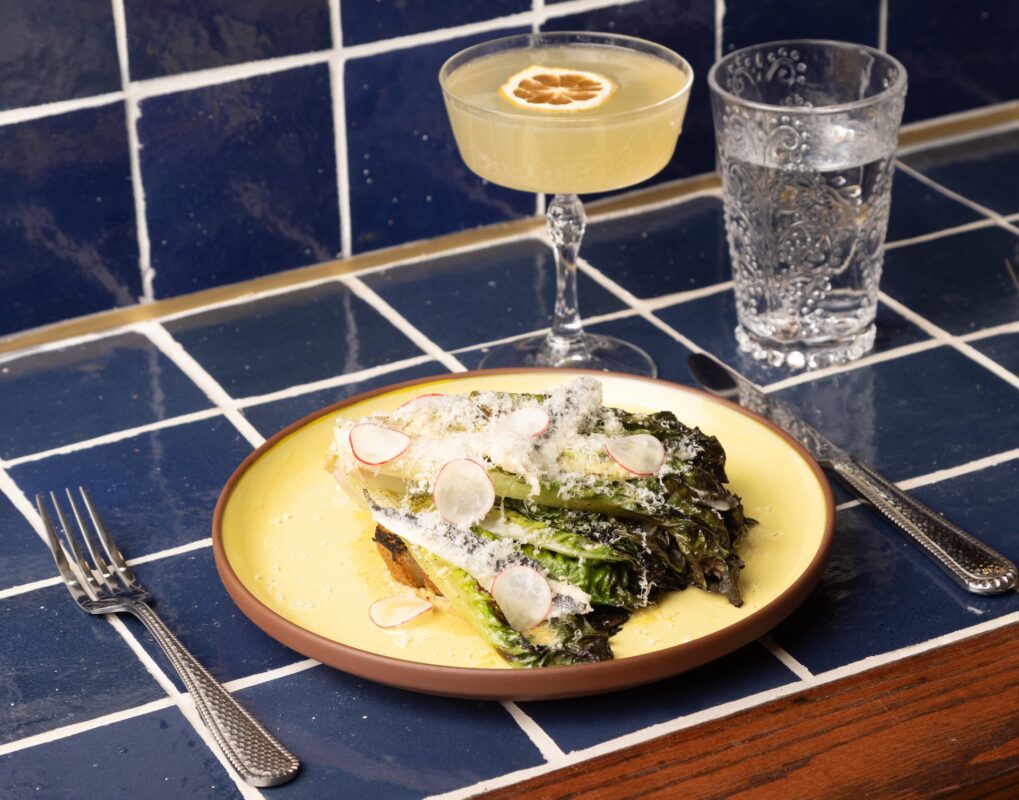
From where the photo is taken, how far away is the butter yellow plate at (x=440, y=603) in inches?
38.9

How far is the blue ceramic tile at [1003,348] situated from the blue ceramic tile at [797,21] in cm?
51

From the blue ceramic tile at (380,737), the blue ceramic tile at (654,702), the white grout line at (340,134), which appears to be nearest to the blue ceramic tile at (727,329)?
the white grout line at (340,134)

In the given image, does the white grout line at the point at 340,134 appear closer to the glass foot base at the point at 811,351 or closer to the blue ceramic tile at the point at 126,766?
the glass foot base at the point at 811,351

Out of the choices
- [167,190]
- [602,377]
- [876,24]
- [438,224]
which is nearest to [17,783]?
[602,377]

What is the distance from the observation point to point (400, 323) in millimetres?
1596

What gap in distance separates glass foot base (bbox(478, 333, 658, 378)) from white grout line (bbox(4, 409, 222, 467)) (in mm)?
268

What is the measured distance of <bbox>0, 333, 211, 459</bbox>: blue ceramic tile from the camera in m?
1.42

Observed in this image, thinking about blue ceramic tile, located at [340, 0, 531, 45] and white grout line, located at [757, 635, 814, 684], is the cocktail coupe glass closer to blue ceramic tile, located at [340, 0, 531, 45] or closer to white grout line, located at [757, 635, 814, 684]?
blue ceramic tile, located at [340, 0, 531, 45]

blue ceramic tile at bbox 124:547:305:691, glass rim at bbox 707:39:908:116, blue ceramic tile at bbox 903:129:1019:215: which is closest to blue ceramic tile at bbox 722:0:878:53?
blue ceramic tile at bbox 903:129:1019:215

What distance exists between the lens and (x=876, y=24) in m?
1.91

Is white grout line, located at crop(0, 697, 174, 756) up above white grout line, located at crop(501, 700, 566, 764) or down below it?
below

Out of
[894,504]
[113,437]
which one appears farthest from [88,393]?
[894,504]

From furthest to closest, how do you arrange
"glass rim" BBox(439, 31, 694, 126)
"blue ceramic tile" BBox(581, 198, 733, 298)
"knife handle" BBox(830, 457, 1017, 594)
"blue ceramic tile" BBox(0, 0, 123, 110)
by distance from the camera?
1. "blue ceramic tile" BBox(581, 198, 733, 298)
2. "blue ceramic tile" BBox(0, 0, 123, 110)
3. "glass rim" BBox(439, 31, 694, 126)
4. "knife handle" BBox(830, 457, 1017, 594)

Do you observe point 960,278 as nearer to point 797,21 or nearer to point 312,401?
point 797,21
